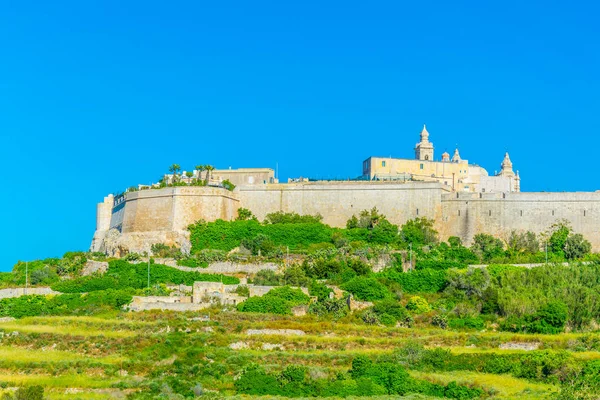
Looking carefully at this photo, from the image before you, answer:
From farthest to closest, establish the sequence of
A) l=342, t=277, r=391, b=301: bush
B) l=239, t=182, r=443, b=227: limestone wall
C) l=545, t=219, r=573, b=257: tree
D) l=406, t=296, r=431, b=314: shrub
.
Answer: l=239, t=182, r=443, b=227: limestone wall → l=545, t=219, r=573, b=257: tree → l=342, t=277, r=391, b=301: bush → l=406, t=296, r=431, b=314: shrub

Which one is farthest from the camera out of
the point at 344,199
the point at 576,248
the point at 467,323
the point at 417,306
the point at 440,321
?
the point at 344,199

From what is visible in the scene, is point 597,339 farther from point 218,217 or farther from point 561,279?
point 218,217

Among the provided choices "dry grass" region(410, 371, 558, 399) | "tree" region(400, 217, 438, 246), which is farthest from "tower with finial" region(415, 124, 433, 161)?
"dry grass" region(410, 371, 558, 399)

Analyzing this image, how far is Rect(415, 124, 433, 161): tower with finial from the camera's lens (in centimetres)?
8050

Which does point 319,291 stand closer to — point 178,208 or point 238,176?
point 178,208

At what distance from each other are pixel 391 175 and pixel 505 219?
9603 mm

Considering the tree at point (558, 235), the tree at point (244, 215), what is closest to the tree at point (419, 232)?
the tree at point (558, 235)

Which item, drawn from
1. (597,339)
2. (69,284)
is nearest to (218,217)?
(69,284)

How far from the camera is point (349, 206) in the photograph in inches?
2608

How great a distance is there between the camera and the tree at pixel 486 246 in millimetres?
60938

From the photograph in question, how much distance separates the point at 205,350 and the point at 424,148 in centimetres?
3922

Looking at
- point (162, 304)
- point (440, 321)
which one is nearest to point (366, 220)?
point (440, 321)

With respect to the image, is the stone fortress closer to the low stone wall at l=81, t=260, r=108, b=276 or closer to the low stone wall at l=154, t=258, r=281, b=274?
the low stone wall at l=81, t=260, r=108, b=276

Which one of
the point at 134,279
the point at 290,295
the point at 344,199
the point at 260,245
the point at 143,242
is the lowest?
the point at 290,295
